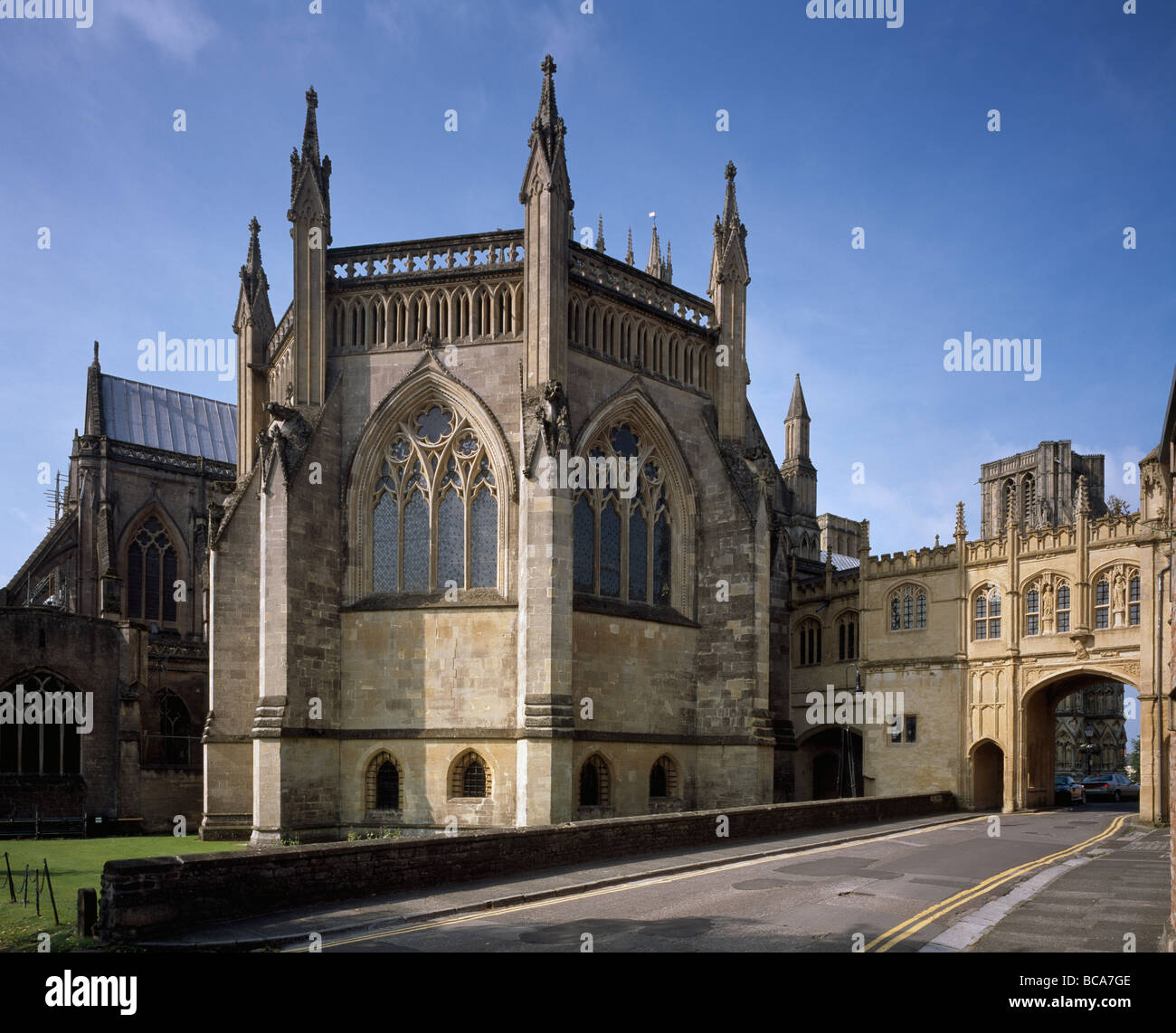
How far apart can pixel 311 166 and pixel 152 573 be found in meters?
23.0

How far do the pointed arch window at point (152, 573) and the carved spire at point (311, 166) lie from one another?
861 inches

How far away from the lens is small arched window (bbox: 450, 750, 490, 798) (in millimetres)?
22922

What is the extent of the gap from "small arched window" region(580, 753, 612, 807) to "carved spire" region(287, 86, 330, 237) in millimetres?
13912

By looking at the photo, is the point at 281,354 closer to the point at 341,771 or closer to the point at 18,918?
the point at 341,771

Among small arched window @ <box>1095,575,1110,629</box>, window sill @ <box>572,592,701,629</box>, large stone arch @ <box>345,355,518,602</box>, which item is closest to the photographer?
large stone arch @ <box>345,355,518,602</box>

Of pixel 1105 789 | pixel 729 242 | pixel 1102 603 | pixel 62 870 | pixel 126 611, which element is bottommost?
pixel 1105 789

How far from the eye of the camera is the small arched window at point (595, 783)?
2389cm

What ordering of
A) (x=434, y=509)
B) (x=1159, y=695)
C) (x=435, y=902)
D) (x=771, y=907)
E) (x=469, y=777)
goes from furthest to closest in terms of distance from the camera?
(x=1159, y=695) < (x=434, y=509) < (x=469, y=777) < (x=771, y=907) < (x=435, y=902)

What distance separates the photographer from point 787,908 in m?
12.9

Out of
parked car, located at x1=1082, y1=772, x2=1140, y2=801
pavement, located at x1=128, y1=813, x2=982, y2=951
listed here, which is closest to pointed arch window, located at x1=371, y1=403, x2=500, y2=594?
pavement, located at x1=128, y1=813, x2=982, y2=951

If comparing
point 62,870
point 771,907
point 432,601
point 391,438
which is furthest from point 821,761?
point 62,870

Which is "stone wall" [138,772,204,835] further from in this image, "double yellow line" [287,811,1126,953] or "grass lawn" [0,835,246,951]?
"double yellow line" [287,811,1126,953]

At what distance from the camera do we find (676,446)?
2703cm

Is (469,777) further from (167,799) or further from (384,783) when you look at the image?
(167,799)
